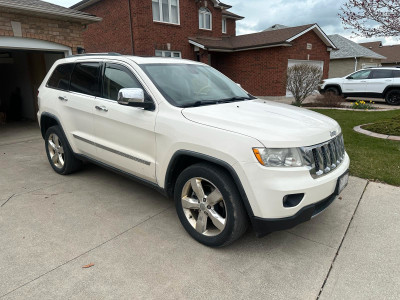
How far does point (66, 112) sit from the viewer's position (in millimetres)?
4387

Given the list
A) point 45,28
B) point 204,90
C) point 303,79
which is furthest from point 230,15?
point 204,90

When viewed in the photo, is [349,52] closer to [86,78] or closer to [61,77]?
[61,77]

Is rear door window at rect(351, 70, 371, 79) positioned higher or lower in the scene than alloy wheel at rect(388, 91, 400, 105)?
higher

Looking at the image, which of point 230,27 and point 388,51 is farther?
point 388,51

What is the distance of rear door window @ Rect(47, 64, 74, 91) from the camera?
14.8ft

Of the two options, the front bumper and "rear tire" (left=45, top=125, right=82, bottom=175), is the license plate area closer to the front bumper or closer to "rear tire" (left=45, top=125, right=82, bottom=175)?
the front bumper

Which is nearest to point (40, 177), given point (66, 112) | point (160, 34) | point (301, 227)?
point (66, 112)

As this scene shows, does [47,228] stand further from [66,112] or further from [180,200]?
[66,112]

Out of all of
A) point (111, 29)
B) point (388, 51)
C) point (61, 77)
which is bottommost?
point (61, 77)

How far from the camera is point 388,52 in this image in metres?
41.0

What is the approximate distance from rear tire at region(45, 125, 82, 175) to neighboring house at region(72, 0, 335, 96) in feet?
39.2

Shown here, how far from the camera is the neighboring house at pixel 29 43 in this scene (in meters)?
7.39

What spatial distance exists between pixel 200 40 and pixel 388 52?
1390 inches

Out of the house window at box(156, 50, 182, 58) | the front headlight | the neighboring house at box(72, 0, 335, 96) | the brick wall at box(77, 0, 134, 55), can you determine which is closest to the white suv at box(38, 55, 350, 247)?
the front headlight
